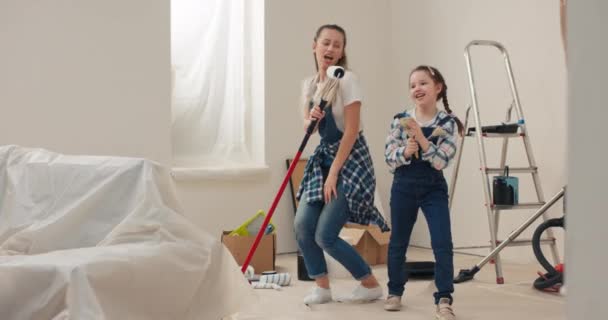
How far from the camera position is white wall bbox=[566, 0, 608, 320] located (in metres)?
0.52

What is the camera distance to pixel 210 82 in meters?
5.40

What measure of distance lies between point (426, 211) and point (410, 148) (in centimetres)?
28

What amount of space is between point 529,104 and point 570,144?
4500 millimetres

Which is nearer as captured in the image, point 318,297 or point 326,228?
point 326,228

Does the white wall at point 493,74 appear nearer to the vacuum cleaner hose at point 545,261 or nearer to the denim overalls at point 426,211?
the vacuum cleaner hose at point 545,261

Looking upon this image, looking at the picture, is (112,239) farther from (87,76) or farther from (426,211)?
(87,76)

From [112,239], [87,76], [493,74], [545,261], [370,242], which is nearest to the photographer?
[112,239]

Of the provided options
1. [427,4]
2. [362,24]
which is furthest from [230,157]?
[427,4]

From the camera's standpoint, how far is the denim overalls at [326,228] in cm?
344

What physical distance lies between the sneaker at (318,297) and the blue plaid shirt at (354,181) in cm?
38

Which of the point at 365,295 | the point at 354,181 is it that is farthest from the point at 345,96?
the point at 365,295

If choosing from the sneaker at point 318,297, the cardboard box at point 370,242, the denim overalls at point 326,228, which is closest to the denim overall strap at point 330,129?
the denim overalls at point 326,228

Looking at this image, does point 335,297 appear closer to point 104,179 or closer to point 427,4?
point 104,179

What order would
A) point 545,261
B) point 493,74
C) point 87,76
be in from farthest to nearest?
1. point 493,74
2. point 87,76
3. point 545,261
